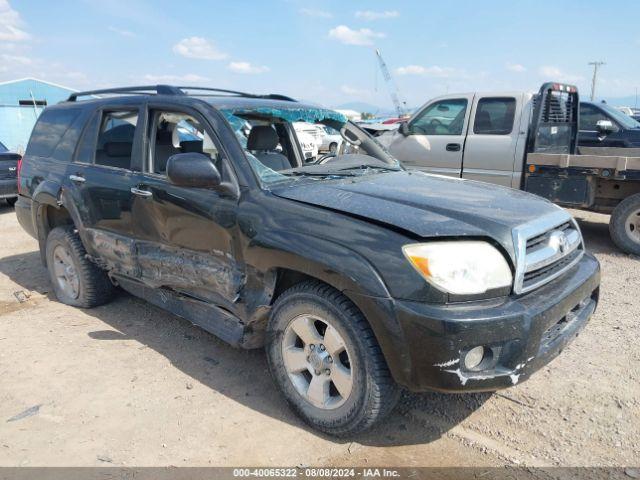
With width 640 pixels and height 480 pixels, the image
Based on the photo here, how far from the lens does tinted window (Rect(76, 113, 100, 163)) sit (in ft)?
13.9

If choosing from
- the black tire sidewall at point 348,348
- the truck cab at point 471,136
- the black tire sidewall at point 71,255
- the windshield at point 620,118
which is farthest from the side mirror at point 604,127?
the black tire sidewall at point 71,255

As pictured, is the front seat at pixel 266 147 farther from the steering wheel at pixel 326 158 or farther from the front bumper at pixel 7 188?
the front bumper at pixel 7 188

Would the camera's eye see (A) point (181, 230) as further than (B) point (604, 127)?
No

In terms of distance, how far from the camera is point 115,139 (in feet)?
13.8

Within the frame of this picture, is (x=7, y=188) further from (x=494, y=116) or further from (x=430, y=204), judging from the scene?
(x=430, y=204)

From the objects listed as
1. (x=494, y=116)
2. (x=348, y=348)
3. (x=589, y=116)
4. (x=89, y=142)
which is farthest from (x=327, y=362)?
(x=589, y=116)

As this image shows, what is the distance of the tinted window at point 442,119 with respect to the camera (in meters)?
7.47

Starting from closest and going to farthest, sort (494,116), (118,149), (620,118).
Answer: (118,149) < (494,116) < (620,118)

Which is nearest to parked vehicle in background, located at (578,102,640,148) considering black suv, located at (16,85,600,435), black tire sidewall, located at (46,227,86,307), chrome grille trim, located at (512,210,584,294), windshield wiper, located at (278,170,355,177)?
black suv, located at (16,85,600,435)

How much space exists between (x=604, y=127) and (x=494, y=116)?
9.33 ft

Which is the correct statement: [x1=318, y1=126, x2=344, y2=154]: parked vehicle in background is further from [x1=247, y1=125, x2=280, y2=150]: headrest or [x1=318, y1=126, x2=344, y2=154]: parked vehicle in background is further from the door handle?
the door handle

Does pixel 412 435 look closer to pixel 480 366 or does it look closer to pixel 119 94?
pixel 480 366

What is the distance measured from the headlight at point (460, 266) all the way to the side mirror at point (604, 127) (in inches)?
304

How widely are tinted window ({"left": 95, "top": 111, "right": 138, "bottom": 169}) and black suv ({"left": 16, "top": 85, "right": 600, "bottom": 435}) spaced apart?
0.05ft
